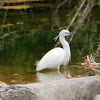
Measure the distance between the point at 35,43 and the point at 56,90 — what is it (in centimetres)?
668

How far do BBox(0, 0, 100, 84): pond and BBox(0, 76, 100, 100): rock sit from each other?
3.15 meters

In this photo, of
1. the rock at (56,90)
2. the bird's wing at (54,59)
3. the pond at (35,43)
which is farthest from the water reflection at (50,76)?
the rock at (56,90)

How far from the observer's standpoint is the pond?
24.9 ft

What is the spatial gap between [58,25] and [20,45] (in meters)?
2.97

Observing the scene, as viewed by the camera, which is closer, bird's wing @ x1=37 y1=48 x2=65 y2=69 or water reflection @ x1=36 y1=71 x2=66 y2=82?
water reflection @ x1=36 y1=71 x2=66 y2=82

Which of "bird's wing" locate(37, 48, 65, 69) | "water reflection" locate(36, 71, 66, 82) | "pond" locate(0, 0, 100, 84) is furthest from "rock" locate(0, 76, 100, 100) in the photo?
"bird's wing" locate(37, 48, 65, 69)

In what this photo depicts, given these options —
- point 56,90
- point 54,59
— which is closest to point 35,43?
point 54,59

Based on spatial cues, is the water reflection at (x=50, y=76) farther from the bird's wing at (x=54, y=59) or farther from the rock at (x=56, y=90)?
the rock at (x=56, y=90)

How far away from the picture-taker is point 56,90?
12.0ft

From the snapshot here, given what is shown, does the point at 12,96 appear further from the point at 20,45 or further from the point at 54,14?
the point at 54,14

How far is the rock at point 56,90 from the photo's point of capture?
3.35 m

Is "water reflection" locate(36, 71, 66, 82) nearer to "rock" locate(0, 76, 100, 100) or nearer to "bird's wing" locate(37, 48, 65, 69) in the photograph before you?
"bird's wing" locate(37, 48, 65, 69)

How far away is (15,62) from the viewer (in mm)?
8594

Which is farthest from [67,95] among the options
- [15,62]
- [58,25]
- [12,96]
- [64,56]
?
[58,25]
